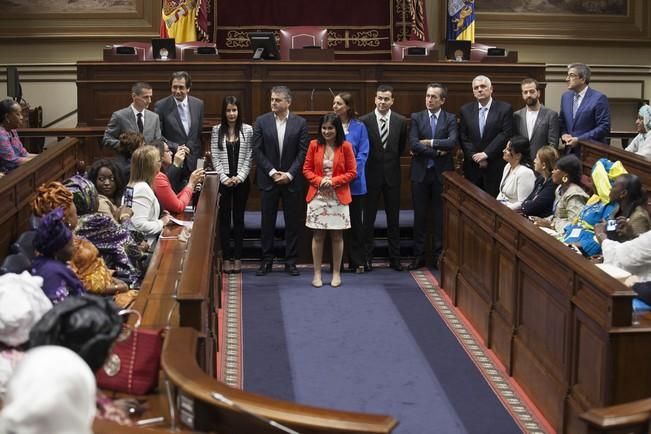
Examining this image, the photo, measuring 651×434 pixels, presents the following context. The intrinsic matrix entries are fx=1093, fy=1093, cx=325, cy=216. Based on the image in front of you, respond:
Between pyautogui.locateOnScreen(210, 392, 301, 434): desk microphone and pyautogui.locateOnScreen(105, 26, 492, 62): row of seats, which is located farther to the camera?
pyautogui.locateOnScreen(105, 26, 492, 62): row of seats

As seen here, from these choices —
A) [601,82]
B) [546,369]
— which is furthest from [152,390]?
[601,82]

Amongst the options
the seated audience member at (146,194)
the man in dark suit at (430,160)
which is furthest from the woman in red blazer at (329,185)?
the seated audience member at (146,194)

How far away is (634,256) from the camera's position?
5531mm

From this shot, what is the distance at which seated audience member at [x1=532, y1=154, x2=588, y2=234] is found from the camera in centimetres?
711

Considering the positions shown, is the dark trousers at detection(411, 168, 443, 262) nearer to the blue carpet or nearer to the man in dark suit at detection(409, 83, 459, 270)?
the man in dark suit at detection(409, 83, 459, 270)

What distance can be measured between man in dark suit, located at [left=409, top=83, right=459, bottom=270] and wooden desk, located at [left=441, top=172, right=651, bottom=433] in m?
0.88

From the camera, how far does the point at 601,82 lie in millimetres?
13289

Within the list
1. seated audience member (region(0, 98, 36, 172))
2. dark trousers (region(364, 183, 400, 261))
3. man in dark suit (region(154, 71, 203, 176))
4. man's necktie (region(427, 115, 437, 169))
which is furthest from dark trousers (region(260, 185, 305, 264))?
seated audience member (region(0, 98, 36, 172))

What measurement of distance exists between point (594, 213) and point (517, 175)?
1319mm

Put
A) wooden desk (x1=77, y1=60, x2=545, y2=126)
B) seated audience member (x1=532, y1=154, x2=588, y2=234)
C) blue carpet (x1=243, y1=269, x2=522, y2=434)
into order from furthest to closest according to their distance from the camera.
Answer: wooden desk (x1=77, y1=60, x2=545, y2=126)
seated audience member (x1=532, y1=154, x2=588, y2=234)
blue carpet (x1=243, y1=269, x2=522, y2=434)

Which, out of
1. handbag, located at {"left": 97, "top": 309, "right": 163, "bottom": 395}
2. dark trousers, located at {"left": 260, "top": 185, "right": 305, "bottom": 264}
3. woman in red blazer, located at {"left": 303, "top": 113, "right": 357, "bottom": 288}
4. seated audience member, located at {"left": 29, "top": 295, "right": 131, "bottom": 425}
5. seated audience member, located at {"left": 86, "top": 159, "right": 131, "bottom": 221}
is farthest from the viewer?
dark trousers, located at {"left": 260, "top": 185, "right": 305, "bottom": 264}

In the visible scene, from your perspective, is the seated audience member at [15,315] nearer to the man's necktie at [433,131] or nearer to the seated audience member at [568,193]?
the seated audience member at [568,193]

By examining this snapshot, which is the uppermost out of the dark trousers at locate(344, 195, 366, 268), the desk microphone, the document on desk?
the desk microphone

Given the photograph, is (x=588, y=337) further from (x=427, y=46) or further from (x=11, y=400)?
(x=427, y=46)
